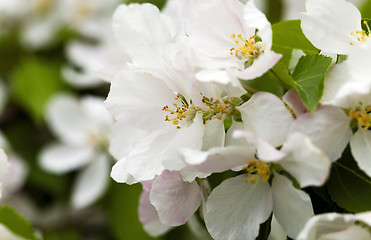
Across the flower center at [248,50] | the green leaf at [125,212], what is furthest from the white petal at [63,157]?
the flower center at [248,50]

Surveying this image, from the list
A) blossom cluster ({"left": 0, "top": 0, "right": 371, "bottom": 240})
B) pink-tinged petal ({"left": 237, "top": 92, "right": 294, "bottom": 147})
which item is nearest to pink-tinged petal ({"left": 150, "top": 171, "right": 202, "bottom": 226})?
blossom cluster ({"left": 0, "top": 0, "right": 371, "bottom": 240})

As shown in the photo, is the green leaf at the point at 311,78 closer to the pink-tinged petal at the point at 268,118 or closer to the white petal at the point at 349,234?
the pink-tinged petal at the point at 268,118

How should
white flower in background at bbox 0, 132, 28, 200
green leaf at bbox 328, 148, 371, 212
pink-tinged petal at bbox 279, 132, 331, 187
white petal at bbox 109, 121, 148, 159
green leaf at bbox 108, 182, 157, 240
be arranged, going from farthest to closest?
white flower in background at bbox 0, 132, 28, 200
green leaf at bbox 108, 182, 157, 240
white petal at bbox 109, 121, 148, 159
green leaf at bbox 328, 148, 371, 212
pink-tinged petal at bbox 279, 132, 331, 187

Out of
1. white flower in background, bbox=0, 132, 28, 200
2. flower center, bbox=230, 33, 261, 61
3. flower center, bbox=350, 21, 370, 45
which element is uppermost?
flower center, bbox=350, 21, 370, 45

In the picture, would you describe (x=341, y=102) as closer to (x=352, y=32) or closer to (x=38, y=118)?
(x=352, y=32)

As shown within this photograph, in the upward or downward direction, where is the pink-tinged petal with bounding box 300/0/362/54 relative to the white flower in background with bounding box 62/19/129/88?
upward

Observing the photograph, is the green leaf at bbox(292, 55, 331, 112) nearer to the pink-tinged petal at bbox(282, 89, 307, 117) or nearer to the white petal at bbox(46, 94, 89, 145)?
the pink-tinged petal at bbox(282, 89, 307, 117)
